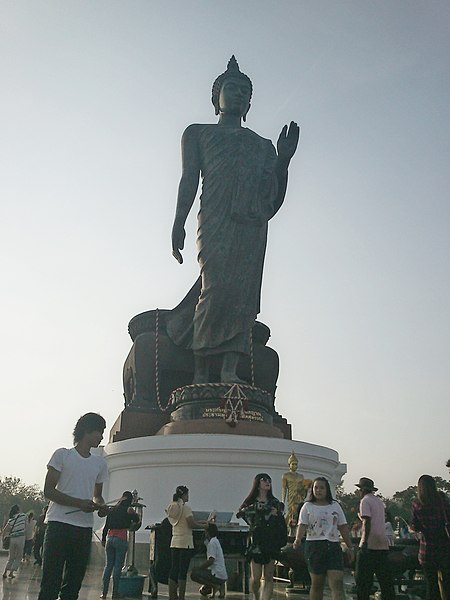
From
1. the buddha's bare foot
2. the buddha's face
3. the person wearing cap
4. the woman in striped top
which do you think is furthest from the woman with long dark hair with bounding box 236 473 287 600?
the buddha's face

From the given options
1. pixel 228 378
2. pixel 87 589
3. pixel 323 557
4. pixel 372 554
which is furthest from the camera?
pixel 228 378

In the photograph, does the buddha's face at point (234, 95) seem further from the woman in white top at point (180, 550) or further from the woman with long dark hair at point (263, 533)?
the woman with long dark hair at point (263, 533)

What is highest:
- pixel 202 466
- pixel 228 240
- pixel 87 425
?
pixel 228 240

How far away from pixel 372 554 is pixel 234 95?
9.37m

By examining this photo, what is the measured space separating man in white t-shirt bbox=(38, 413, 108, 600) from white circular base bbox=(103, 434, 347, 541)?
5.78 metres

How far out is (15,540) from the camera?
801 centimetres

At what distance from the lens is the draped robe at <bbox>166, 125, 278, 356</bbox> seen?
11.0 m

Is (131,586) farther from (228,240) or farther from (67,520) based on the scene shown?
(228,240)

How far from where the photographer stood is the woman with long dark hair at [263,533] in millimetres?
4527

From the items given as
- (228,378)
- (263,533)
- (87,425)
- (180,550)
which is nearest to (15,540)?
(180,550)

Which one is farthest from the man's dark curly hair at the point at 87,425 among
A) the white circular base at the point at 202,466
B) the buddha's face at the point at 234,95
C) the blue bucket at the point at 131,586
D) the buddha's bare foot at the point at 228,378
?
the buddha's face at the point at 234,95

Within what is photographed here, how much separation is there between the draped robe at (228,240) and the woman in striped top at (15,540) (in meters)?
3.87

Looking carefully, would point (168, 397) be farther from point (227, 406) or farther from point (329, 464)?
point (329, 464)

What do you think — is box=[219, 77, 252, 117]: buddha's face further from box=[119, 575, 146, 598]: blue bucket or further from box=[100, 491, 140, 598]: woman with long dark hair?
box=[119, 575, 146, 598]: blue bucket
